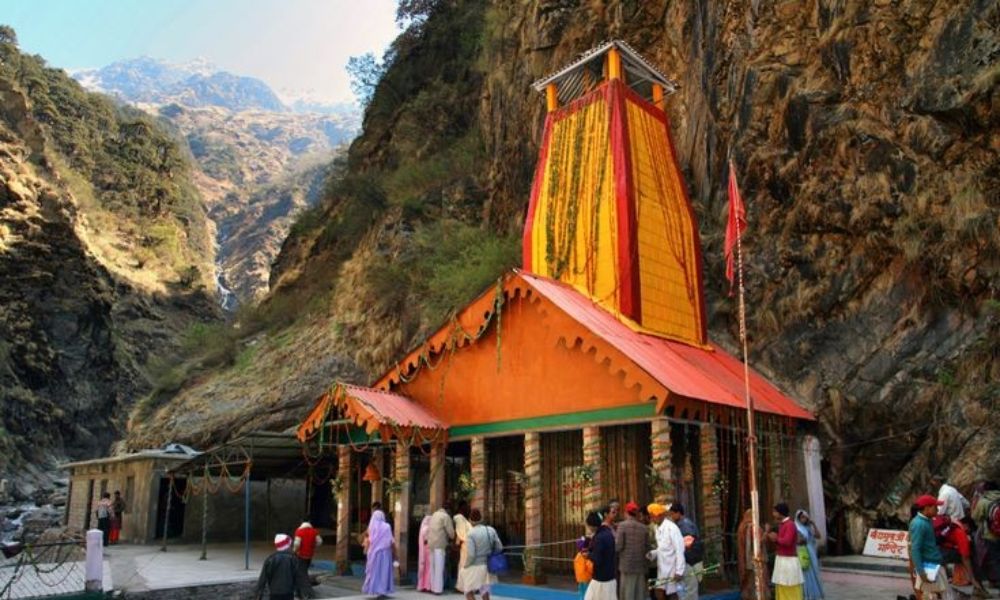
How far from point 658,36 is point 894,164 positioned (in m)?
10.8

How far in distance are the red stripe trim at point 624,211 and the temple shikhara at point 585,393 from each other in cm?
4

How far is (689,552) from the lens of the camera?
10164mm

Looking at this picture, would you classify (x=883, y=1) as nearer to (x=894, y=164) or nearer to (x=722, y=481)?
(x=894, y=164)

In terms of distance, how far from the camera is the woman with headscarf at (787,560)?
33.2ft

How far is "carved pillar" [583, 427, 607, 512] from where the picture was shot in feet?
40.5

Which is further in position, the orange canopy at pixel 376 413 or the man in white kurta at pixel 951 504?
the orange canopy at pixel 376 413

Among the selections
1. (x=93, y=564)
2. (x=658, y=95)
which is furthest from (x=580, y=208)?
(x=93, y=564)

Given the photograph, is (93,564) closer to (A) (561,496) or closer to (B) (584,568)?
(A) (561,496)

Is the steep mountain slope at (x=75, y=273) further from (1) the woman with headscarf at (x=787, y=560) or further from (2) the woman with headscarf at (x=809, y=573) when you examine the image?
(1) the woman with headscarf at (x=787, y=560)

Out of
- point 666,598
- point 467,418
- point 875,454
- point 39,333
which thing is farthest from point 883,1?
point 39,333

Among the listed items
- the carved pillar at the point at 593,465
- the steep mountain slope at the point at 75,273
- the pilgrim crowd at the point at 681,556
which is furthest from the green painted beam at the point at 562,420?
the steep mountain slope at the point at 75,273

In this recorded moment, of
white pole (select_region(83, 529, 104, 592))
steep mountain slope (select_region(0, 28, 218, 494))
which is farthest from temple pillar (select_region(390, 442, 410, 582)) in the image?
steep mountain slope (select_region(0, 28, 218, 494))

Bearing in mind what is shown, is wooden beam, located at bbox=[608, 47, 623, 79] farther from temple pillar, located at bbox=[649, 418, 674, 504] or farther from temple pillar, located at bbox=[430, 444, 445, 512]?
temple pillar, located at bbox=[430, 444, 445, 512]

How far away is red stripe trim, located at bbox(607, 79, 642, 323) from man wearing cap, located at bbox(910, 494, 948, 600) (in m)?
7.46
